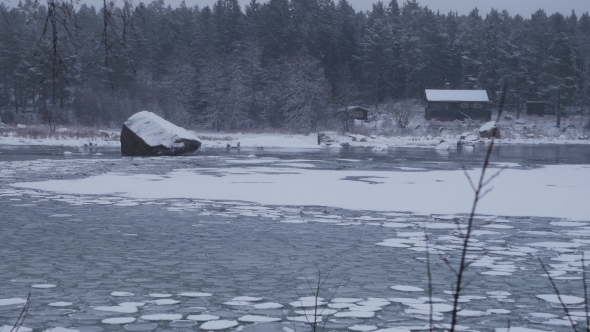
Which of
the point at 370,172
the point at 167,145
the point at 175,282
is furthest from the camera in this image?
the point at 167,145

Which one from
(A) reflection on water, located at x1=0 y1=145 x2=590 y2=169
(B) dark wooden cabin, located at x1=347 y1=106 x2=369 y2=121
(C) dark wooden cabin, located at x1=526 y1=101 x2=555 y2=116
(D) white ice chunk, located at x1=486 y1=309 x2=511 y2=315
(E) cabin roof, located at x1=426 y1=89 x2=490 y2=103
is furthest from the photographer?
(C) dark wooden cabin, located at x1=526 y1=101 x2=555 y2=116

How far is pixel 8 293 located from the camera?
21.2ft

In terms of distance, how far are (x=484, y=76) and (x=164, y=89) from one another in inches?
1535

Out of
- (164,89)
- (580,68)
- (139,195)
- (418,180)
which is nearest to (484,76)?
(580,68)

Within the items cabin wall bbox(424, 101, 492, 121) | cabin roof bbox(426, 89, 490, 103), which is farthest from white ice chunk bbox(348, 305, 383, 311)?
cabin wall bbox(424, 101, 492, 121)

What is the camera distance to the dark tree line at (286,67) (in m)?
72.0

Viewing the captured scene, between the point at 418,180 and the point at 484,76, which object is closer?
the point at 418,180

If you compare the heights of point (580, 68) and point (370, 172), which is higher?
point (580, 68)

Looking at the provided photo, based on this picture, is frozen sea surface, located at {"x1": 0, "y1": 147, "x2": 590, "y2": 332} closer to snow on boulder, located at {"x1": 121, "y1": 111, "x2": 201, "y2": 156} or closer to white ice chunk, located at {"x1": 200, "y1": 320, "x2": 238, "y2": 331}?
white ice chunk, located at {"x1": 200, "y1": 320, "x2": 238, "y2": 331}

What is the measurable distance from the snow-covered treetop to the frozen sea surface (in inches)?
677

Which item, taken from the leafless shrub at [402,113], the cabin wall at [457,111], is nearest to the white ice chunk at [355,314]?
the leafless shrub at [402,113]

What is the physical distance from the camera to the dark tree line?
236 feet

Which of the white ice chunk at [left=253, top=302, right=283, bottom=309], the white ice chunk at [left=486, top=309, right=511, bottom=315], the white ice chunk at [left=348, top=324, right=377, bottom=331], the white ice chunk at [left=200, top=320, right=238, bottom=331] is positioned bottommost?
the white ice chunk at [left=486, top=309, right=511, bottom=315]

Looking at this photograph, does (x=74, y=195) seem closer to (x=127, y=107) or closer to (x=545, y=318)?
(x=545, y=318)
